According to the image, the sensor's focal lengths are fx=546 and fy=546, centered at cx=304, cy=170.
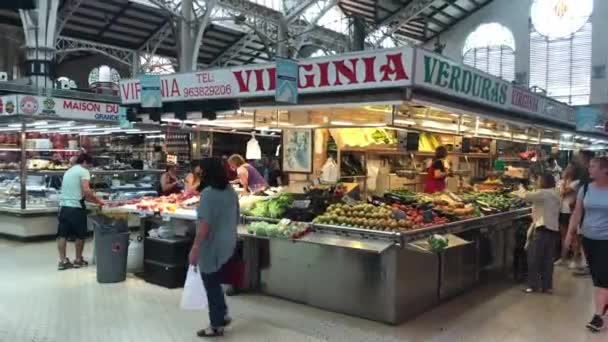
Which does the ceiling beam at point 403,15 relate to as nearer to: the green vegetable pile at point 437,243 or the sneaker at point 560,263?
the sneaker at point 560,263

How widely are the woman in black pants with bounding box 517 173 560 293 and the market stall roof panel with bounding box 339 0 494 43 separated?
18.2 meters

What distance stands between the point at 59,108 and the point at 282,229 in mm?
6003

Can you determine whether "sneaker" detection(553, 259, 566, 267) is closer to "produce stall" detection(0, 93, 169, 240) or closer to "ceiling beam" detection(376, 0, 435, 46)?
"produce stall" detection(0, 93, 169, 240)

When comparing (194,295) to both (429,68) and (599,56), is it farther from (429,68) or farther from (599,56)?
(599,56)

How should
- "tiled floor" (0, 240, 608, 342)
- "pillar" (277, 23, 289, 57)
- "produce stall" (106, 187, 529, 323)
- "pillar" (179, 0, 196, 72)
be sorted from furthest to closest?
"pillar" (277, 23, 289, 57)
"pillar" (179, 0, 196, 72)
"produce stall" (106, 187, 529, 323)
"tiled floor" (0, 240, 608, 342)

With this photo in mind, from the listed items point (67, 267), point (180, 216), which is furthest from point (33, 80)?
point (180, 216)

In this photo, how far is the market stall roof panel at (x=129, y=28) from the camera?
2011cm

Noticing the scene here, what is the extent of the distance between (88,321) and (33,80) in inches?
553

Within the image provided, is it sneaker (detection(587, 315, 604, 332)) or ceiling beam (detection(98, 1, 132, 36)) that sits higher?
ceiling beam (detection(98, 1, 132, 36))

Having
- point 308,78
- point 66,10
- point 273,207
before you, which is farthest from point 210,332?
point 66,10

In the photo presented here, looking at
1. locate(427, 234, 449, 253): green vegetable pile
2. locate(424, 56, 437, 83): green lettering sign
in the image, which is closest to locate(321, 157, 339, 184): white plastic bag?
locate(427, 234, 449, 253): green vegetable pile

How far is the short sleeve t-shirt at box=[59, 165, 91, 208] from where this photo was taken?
7.12 m

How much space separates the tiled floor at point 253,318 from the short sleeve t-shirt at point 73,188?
3.38 feet

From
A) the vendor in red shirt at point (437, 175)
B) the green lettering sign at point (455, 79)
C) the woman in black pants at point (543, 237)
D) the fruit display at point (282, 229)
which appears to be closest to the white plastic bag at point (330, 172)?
the vendor in red shirt at point (437, 175)
